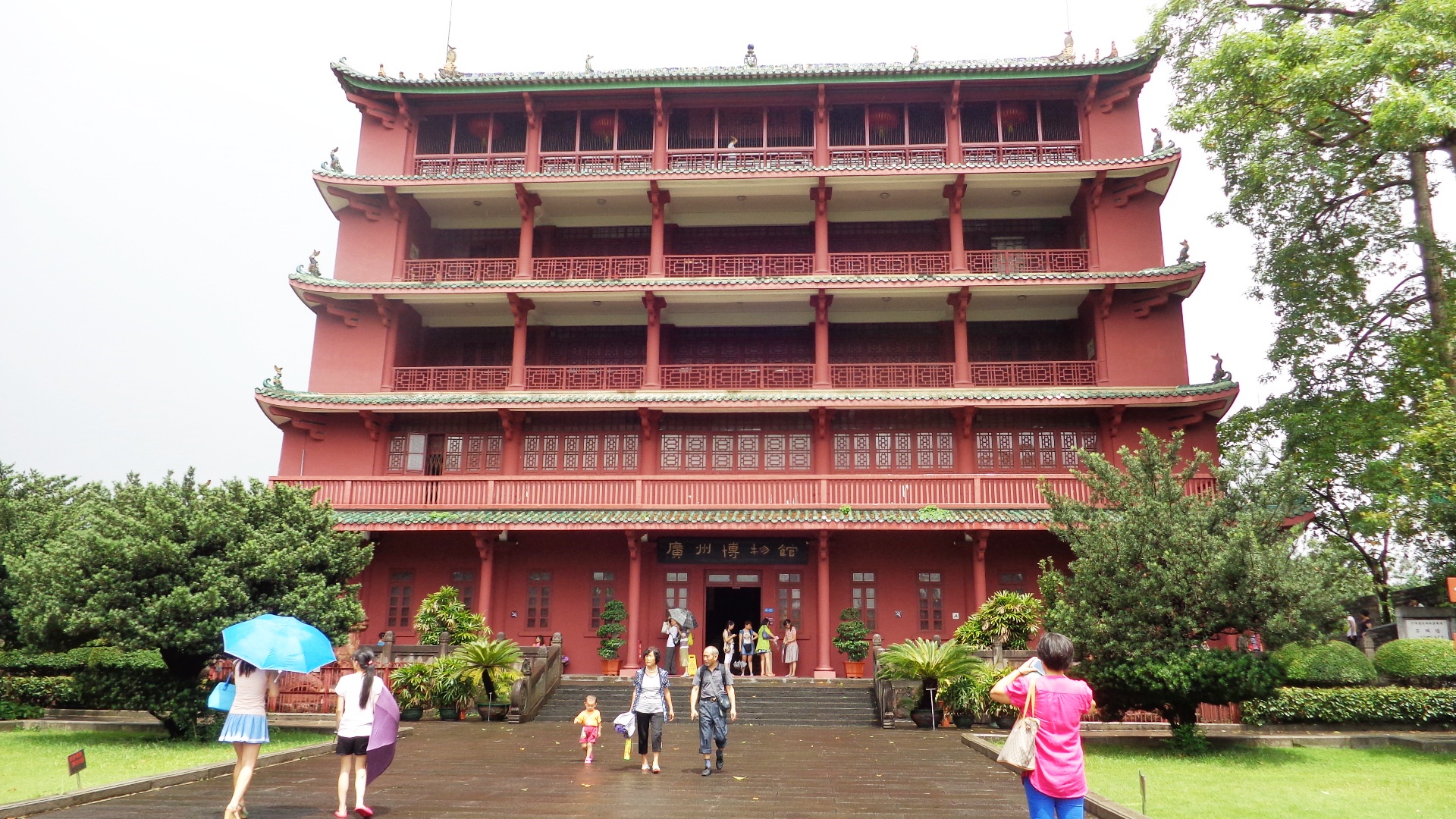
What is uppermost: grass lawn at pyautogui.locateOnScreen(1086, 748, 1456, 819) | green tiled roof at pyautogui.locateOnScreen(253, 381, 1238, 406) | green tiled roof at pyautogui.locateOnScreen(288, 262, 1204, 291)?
green tiled roof at pyautogui.locateOnScreen(288, 262, 1204, 291)

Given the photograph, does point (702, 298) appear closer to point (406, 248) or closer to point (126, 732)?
point (406, 248)

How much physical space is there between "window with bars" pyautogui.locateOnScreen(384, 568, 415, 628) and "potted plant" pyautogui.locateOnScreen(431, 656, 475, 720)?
6647mm

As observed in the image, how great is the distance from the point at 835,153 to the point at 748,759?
19.1 m

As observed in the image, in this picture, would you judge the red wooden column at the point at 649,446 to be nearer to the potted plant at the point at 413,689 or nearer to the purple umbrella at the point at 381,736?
the potted plant at the point at 413,689

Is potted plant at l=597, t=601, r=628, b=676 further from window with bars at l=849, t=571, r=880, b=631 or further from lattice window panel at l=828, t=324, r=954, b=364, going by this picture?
lattice window panel at l=828, t=324, r=954, b=364

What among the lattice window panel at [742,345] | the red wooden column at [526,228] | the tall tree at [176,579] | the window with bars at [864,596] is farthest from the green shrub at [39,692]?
the window with bars at [864,596]

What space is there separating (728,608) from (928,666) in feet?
34.1

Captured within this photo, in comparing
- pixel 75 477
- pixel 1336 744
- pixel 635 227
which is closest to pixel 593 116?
pixel 635 227

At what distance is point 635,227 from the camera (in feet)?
97.0

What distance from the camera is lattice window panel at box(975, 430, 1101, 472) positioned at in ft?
84.7

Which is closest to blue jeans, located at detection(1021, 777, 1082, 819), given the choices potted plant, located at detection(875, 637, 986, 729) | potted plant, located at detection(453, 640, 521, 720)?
potted plant, located at detection(875, 637, 986, 729)

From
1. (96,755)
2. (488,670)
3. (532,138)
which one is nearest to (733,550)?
(488,670)

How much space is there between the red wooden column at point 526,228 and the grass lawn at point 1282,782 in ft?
62.8

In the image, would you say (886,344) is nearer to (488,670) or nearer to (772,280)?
(772,280)
